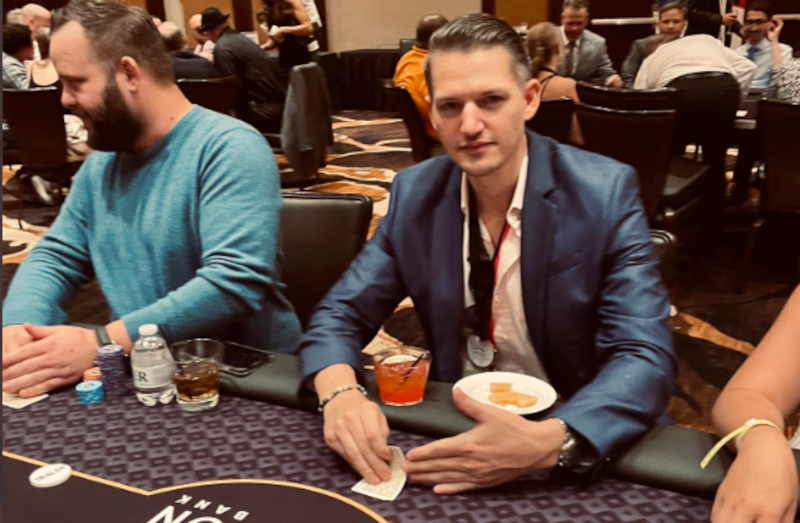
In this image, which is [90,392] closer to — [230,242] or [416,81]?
[230,242]

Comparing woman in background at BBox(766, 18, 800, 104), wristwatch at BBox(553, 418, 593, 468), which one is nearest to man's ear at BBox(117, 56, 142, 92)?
wristwatch at BBox(553, 418, 593, 468)

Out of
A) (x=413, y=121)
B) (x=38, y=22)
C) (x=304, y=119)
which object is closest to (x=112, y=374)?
(x=413, y=121)

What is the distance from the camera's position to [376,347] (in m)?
3.02

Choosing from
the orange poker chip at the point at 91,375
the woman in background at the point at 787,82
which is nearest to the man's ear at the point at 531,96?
the orange poker chip at the point at 91,375

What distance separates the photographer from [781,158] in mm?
3113

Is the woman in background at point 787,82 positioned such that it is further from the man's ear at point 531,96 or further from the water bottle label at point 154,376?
the water bottle label at point 154,376

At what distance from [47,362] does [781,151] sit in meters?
3.02

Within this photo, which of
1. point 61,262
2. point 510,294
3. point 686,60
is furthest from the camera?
point 686,60

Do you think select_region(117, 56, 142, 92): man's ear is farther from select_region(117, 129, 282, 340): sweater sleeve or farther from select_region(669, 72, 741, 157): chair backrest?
select_region(669, 72, 741, 157): chair backrest

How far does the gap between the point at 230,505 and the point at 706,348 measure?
8.14ft

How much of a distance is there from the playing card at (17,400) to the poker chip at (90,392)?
8cm

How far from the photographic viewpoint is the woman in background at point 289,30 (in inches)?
220

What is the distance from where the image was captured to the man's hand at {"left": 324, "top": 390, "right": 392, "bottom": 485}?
3.10 feet

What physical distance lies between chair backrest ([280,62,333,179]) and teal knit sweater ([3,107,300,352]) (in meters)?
3.32
